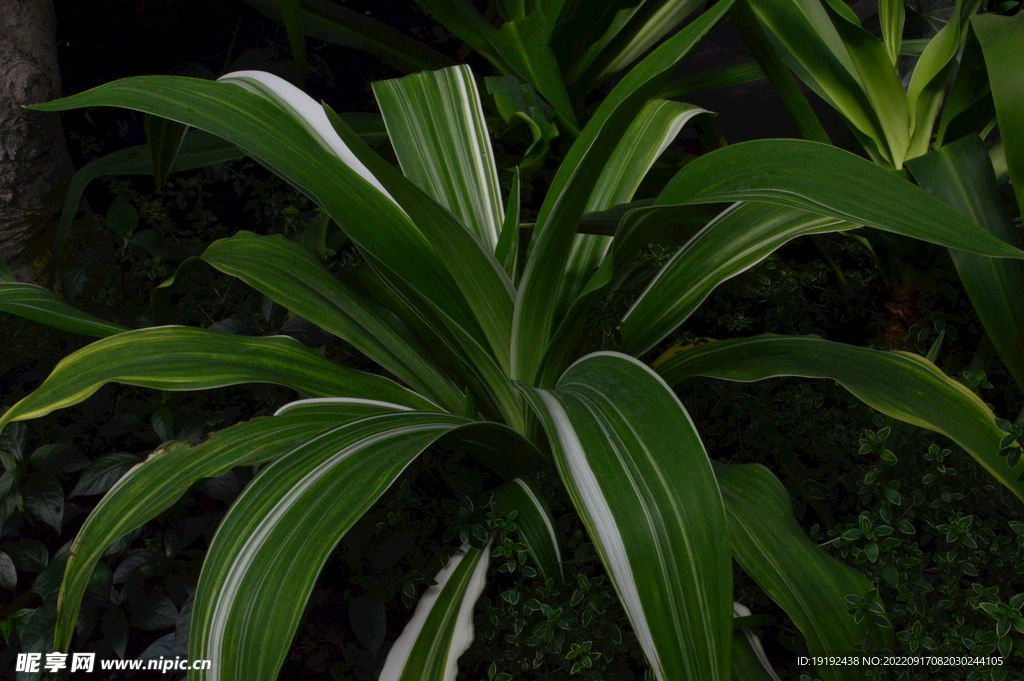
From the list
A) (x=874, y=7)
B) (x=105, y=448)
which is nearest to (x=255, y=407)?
(x=105, y=448)

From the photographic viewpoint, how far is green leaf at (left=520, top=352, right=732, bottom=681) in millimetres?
466

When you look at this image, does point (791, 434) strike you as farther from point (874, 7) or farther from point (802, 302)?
point (874, 7)

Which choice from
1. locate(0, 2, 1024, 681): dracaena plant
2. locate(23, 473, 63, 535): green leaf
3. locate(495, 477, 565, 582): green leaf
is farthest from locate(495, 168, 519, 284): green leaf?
locate(23, 473, 63, 535): green leaf

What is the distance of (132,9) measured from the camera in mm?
1563

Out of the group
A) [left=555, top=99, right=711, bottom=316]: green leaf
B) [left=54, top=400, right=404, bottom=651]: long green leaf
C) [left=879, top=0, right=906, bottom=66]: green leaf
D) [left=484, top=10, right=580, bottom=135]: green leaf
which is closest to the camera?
[left=54, top=400, right=404, bottom=651]: long green leaf

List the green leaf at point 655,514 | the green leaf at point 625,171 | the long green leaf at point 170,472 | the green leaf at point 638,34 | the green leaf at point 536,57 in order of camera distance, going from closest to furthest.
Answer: the green leaf at point 655,514 < the long green leaf at point 170,472 < the green leaf at point 625,171 < the green leaf at point 536,57 < the green leaf at point 638,34

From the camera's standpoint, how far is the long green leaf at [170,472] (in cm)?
59

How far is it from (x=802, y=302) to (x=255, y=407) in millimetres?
815

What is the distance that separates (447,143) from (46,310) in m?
0.53

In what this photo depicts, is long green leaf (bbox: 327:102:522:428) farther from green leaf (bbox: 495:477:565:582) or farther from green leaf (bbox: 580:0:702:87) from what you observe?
green leaf (bbox: 580:0:702:87)

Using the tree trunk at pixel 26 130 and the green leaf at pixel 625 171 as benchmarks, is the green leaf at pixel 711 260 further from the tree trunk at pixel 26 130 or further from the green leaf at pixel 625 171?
the tree trunk at pixel 26 130

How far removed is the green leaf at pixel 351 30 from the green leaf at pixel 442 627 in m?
1.06

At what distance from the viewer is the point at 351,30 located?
1438mm

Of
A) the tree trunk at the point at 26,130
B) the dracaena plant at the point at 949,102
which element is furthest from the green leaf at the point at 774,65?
the tree trunk at the point at 26,130
